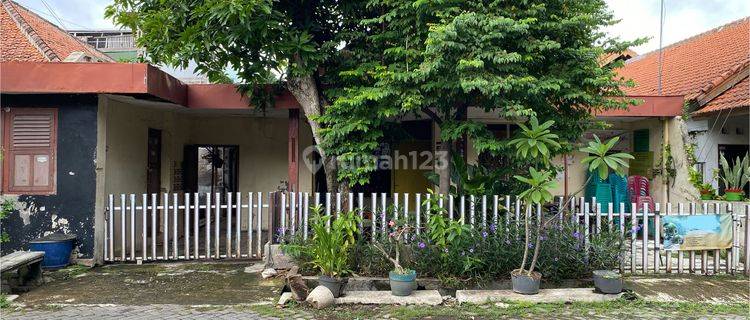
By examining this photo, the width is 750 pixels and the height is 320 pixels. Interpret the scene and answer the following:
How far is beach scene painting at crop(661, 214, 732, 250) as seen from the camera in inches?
244

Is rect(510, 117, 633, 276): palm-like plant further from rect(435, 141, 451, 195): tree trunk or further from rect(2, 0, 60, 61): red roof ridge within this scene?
rect(2, 0, 60, 61): red roof ridge

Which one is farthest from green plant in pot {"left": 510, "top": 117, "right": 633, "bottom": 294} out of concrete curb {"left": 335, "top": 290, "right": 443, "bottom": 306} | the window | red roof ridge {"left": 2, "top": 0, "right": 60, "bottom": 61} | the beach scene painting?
red roof ridge {"left": 2, "top": 0, "right": 60, "bottom": 61}

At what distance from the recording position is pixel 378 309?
4.99 m

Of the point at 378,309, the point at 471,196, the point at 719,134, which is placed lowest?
the point at 378,309

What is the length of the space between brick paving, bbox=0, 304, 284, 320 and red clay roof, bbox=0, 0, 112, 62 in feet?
13.7

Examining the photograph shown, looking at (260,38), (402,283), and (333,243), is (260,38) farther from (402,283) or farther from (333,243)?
(402,283)

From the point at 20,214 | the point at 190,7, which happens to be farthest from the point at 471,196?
the point at 20,214

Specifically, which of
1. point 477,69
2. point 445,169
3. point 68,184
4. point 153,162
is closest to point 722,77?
point 445,169

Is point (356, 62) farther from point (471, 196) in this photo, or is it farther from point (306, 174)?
point (306, 174)

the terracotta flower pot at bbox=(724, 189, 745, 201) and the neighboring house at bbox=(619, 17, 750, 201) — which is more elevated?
the neighboring house at bbox=(619, 17, 750, 201)

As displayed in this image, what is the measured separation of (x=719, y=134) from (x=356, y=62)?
6.95 metres

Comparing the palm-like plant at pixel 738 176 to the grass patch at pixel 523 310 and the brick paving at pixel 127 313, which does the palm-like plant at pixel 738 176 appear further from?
the brick paving at pixel 127 313

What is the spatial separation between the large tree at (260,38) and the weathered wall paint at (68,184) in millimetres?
1457

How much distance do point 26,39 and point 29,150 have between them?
2.44m
